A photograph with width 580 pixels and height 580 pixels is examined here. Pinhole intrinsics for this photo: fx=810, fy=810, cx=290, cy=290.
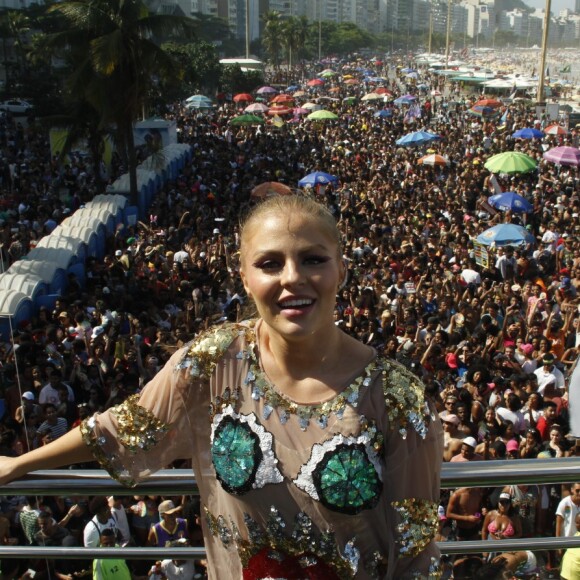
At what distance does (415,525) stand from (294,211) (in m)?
0.65

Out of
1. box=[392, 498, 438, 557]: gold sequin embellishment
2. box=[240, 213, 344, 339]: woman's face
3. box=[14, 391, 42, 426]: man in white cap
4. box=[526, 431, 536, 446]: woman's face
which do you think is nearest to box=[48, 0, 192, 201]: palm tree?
box=[14, 391, 42, 426]: man in white cap

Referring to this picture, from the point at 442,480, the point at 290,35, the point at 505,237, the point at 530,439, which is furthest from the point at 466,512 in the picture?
the point at 290,35

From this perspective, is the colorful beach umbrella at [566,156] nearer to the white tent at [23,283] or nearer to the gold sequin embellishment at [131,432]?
the white tent at [23,283]

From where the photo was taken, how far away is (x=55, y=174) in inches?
874

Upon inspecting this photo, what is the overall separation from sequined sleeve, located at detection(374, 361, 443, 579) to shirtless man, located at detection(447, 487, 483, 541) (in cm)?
333

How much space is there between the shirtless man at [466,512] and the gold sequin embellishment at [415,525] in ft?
11.0

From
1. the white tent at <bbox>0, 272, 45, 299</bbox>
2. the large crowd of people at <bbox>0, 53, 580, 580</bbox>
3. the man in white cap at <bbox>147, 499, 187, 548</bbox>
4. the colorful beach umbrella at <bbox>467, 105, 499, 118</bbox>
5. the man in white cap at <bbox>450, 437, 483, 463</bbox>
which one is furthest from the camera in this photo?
the colorful beach umbrella at <bbox>467, 105, 499, 118</bbox>

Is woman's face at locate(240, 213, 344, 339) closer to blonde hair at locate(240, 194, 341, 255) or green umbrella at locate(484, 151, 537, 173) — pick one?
blonde hair at locate(240, 194, 341, 255)

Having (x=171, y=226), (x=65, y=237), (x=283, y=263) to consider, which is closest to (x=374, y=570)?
(x=283, y=263)

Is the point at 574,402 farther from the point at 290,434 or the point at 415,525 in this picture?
the point at 290,434

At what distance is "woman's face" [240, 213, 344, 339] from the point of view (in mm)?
1593

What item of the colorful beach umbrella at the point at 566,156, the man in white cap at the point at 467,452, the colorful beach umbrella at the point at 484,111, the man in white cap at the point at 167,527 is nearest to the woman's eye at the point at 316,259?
the man in white cap at the point at 167,527

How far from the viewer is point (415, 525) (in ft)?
4.96

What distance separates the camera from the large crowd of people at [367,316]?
455 centimetres
